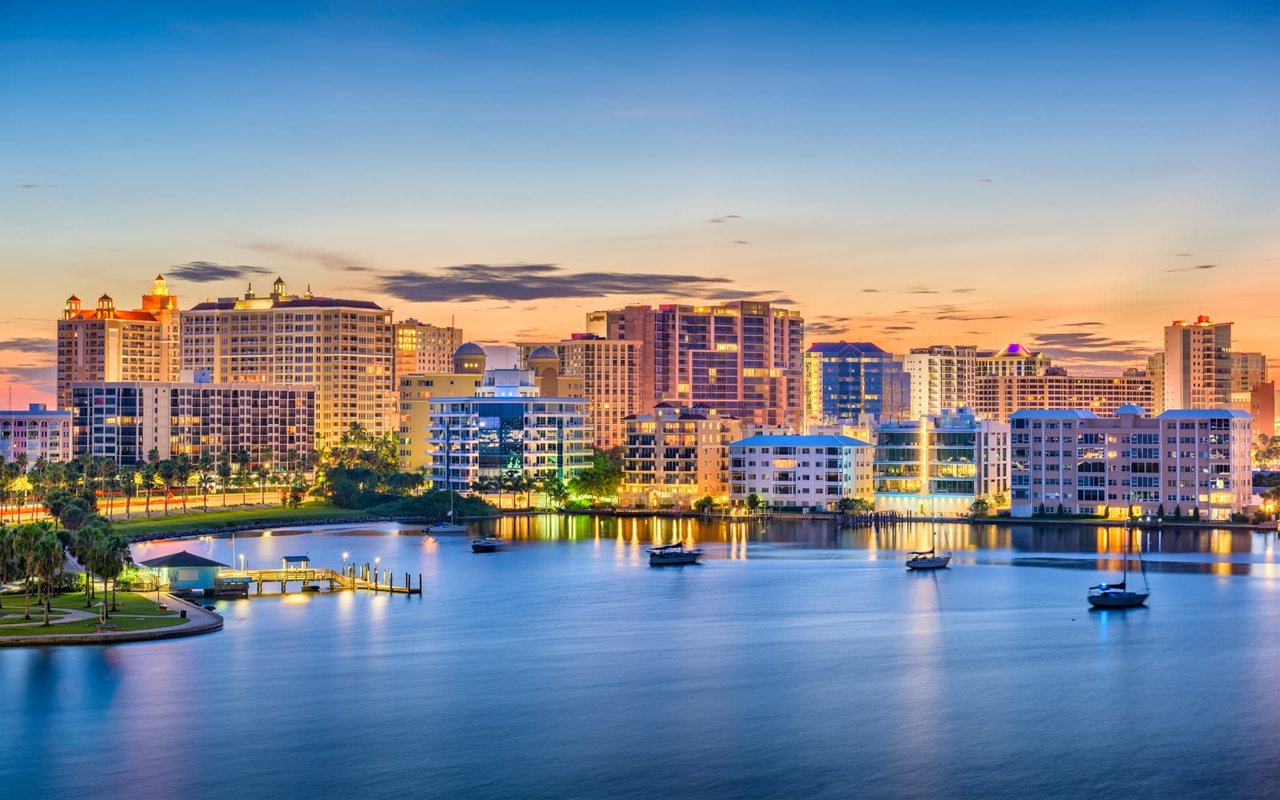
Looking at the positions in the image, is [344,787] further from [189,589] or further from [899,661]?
[189,589]

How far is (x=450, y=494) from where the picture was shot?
13788 cm

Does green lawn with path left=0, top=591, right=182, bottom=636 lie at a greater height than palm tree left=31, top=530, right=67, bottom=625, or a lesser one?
lesser

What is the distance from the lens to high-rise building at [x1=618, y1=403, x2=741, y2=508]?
144 m

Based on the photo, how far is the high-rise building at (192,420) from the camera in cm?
16750

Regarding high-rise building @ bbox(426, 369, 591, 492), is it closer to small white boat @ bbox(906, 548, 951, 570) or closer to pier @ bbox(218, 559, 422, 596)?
small white boat @ bbox(906, 548, 951, 570)

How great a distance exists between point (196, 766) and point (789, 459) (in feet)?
325

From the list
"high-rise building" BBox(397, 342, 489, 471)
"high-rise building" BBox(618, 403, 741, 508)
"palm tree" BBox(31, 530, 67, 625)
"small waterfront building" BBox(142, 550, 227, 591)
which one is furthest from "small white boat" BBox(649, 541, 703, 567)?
"high-rise building" BBox(397, 342, 489, 471)

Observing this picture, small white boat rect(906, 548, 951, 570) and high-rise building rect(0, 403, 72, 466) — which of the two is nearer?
small white boat rect(906, 548, 951, 570)

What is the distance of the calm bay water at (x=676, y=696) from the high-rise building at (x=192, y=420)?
94.4 m

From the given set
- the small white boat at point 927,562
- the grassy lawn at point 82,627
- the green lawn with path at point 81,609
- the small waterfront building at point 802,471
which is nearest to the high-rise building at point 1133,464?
the small waterfront building at point 802,471

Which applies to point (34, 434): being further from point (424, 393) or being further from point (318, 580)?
point (318, 580)

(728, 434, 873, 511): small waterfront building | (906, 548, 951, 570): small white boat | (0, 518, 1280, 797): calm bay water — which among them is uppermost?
(728, 434, 873, 511): small waterfront building

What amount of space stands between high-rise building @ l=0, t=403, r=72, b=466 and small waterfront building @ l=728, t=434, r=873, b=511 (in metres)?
80.2

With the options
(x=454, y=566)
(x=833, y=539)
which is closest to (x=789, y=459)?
(x=833, y=539)
